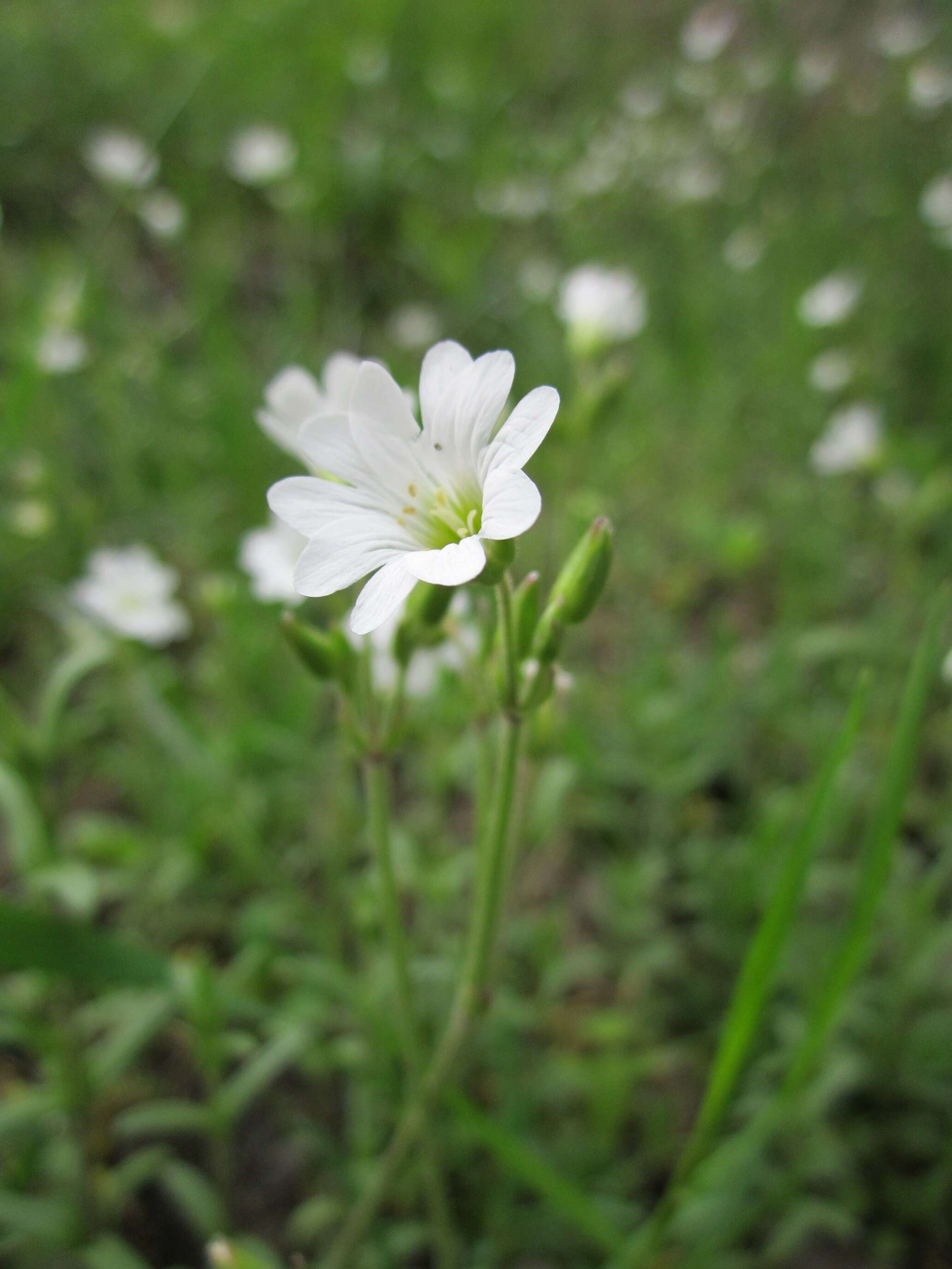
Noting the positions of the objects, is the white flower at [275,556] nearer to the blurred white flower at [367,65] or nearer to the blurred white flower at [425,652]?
the blurred white flower at [425,652]

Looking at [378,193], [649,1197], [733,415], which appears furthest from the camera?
[378,193]

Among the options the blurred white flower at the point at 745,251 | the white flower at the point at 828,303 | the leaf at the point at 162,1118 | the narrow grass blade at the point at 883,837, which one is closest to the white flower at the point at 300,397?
the narrow grass blade at the point at 883,837

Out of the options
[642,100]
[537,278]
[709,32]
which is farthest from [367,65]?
[709,32]

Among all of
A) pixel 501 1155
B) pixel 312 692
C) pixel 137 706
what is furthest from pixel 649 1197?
pixel 137 706

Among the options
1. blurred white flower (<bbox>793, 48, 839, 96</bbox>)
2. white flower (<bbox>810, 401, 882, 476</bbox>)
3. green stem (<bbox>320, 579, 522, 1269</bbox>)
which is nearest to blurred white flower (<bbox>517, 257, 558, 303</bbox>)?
white flower (<bbox>810, 401, 882, 476</bbox>)

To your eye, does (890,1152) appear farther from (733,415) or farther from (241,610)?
(733,415)

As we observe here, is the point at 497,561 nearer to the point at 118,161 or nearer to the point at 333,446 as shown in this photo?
the point at 333,446

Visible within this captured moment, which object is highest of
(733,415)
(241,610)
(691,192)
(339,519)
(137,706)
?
(691,192)
